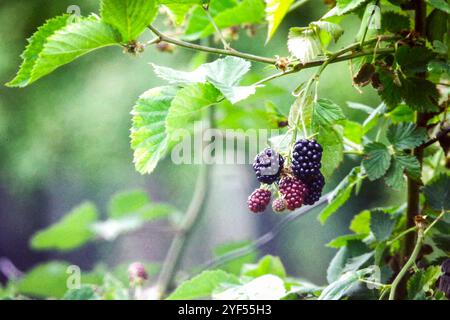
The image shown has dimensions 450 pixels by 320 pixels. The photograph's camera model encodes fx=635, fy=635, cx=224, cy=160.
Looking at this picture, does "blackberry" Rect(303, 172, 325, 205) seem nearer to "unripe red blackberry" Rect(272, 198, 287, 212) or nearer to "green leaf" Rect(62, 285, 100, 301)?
"unripe red blackberry" Rect(272, 198, 287, 212)

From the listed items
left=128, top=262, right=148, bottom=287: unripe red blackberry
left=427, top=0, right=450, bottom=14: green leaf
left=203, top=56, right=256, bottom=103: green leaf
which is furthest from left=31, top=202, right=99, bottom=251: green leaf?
left=427, top=0, right=450, bottom=14: green leaf

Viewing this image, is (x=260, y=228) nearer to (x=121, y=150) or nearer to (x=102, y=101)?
(x=121, y=150)

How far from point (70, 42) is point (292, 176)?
23 centimetres

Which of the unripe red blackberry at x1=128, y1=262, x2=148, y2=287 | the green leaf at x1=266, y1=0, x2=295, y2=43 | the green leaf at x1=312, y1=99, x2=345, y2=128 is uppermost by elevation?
the green leaf at x1=266, y1=0, x2=295, y2=43

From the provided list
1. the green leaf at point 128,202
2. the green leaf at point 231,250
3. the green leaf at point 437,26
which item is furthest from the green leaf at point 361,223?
the green leaf at point 128,202

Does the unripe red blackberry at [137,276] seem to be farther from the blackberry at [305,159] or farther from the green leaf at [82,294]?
the blackberry at [305,159]

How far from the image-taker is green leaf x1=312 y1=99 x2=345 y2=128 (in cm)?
60

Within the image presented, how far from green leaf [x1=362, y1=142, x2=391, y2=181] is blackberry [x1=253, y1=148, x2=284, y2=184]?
15cm

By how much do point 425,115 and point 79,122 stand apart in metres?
1.94

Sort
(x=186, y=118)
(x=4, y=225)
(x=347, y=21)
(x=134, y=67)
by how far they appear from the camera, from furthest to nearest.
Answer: (x=4, y=225) → (x=134, y=67) → (x=347, y=21) → (x=186, y=118)

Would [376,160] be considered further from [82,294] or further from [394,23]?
[82,294]

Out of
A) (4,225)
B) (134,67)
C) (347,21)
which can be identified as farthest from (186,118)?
(4,225)
